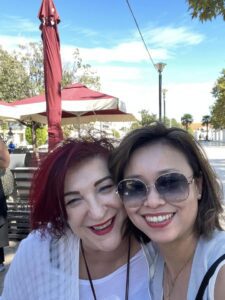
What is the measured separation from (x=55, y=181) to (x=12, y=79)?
21905 mm

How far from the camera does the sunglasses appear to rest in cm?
141

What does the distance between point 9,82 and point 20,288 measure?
71.8 feet

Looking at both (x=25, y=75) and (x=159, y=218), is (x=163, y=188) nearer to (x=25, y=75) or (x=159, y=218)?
(x=159, y=218)

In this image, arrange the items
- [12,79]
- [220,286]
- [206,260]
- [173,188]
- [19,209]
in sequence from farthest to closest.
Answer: [12,79], [19,209], [173,188], [206,260], [220,286]

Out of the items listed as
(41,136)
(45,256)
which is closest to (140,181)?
(45,256)

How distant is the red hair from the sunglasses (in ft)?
0.86

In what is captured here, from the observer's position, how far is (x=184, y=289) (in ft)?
4.64

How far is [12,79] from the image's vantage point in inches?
870

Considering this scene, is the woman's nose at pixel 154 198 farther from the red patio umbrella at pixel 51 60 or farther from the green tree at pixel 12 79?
the green tree at pixel 12 79

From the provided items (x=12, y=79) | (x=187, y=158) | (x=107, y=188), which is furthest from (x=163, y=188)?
(x=12, y=79)

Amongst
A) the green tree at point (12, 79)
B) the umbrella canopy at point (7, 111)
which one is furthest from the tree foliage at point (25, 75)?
the umbrella canopy at point (7, 111)

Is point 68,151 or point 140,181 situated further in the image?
point 68,151

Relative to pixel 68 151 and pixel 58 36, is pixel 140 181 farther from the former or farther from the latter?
pixel 58 36

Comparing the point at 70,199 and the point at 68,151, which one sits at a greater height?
the point at 68,151
